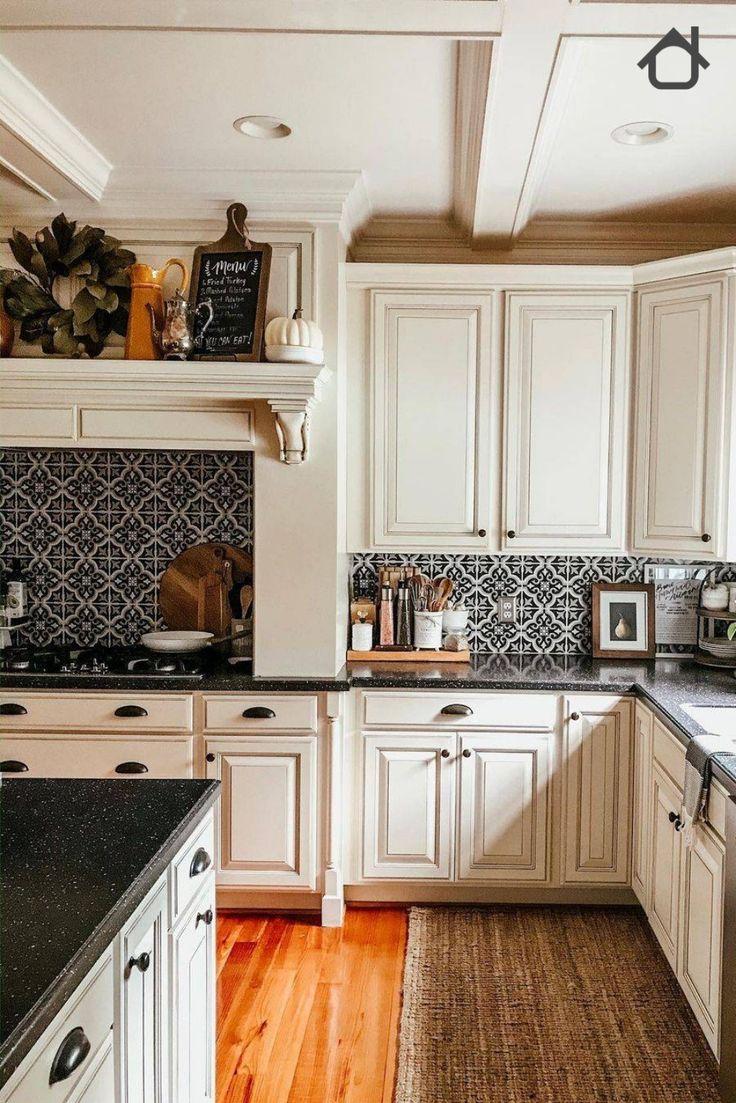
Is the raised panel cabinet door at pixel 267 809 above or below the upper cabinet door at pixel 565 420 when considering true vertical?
below

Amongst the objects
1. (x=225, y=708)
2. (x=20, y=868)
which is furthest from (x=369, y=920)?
(x=20, y=868)

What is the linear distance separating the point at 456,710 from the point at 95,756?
4.27ft

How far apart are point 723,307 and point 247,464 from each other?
1892 millimetres

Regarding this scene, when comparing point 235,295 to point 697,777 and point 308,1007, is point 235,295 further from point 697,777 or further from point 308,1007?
point 308,1007

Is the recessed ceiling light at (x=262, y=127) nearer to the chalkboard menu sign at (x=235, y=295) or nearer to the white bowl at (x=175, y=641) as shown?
the chalkboard menu sign at (x=235, y=295)

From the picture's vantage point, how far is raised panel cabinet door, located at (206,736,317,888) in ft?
10.9

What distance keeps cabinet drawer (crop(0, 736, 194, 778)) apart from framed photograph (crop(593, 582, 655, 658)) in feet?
5.67

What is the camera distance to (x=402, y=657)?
3.68 meters

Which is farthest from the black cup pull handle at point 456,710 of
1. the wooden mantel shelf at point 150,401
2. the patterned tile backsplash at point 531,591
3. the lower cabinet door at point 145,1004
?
the lower cabinet door at point 145,1004

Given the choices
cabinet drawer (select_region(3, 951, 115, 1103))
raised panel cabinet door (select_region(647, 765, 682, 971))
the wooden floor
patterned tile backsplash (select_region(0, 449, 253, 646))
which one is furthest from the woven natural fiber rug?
patterned tile backsplash (select_region(0, 449, 253, 646))

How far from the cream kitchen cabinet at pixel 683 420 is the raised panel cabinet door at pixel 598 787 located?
0.67 m

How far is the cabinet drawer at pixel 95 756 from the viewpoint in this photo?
3.29m

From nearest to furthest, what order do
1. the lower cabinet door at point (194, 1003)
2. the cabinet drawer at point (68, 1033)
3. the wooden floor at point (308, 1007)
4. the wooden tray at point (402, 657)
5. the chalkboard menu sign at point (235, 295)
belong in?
the cabinet drawer at point (68, 1033) → the lower cabinet door at point (194, 1003) → the wooden floor at point (308, 1007) → the chalkboard menu sign at point (235, 295) → the wooden tray at point (402, 657)

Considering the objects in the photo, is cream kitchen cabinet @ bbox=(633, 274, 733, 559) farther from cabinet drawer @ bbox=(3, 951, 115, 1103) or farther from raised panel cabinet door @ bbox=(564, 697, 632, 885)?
cabinet drawer @ bbox=(3, 951, 115, 1103)
